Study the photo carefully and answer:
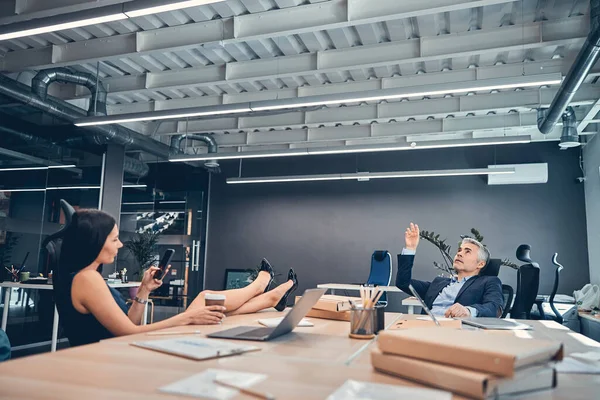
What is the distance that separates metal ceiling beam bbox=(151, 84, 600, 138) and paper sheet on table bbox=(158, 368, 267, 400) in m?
6.45

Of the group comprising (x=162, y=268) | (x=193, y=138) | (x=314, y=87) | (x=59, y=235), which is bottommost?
(x=162, y=268)

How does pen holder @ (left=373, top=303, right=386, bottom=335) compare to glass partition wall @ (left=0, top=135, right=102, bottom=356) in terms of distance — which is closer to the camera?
pen holder @ (left=373, top=303, right=386, bottom=335)

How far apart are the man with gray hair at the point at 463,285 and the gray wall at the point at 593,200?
5.06m

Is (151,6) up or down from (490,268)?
up

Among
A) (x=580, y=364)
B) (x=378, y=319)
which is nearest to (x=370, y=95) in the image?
(x=378, y=319)

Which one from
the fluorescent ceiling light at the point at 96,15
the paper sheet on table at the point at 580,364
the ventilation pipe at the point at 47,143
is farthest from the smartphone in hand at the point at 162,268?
the ventilation pipe at the point at 47,143

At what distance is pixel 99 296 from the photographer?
1.82 metres

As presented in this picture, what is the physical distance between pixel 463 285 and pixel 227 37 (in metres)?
3.33

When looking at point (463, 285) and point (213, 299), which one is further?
point (463, 285)

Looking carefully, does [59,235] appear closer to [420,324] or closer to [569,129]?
[420,324]

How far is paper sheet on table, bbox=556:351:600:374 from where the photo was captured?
3.86 ft

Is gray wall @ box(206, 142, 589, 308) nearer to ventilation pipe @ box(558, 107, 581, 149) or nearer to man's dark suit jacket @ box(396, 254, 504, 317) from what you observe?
ventilation pipe @ box(558, 107, 581, 149)

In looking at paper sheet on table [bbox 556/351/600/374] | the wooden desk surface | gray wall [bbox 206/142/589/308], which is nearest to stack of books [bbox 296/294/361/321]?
the wooden desk surface

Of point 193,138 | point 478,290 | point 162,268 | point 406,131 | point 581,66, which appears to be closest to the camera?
point 162,268
